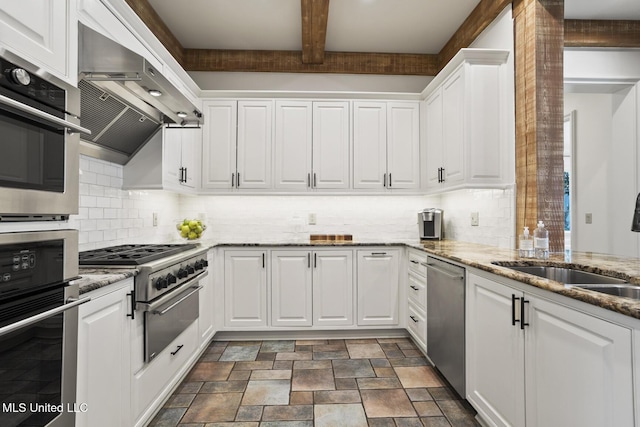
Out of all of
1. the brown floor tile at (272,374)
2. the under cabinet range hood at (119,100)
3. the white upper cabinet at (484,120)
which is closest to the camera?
the under cabinet range hood at (119,100)

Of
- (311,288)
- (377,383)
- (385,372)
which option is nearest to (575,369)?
(377,383)

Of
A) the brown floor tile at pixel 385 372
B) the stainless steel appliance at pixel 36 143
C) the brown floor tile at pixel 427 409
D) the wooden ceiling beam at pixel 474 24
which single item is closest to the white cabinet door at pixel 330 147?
the wooden ceiling beam at pixel 474 24

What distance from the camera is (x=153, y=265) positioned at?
1762mm

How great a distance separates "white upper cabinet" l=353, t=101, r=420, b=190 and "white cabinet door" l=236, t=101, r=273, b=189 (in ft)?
3.02

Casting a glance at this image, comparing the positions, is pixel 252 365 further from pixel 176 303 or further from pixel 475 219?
pixel 475 219

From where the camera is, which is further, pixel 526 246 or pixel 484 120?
pixel 484 120

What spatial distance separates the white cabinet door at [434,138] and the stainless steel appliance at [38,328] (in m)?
2.89

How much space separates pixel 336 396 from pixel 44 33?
236 cm

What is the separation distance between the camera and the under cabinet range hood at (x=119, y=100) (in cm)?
147

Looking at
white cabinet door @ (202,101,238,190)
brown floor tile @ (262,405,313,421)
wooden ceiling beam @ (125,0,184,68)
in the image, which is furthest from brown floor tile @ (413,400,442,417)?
wooden ceiling beam @ (125,0,184,68)

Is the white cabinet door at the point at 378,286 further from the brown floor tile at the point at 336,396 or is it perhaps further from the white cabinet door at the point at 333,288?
the brown floor tile at the point at 336,396

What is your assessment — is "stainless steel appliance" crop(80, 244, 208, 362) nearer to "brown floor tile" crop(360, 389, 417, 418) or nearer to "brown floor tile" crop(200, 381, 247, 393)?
"brown floor tile" crop(200, 381, 247, 393)

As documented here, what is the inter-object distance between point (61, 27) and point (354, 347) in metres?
2.93

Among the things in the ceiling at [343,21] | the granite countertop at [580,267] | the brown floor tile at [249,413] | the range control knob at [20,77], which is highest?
the ceiling at [343,21]
